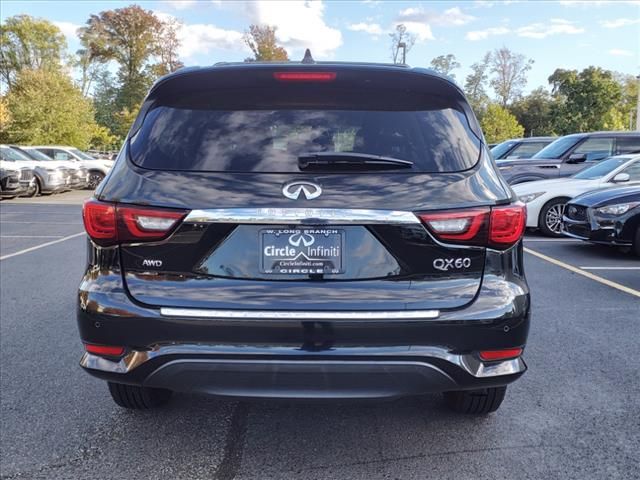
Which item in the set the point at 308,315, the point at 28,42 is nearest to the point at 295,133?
Result: the point at 308,315

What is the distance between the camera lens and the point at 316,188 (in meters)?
2.41

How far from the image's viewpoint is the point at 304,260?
2389 millimetres

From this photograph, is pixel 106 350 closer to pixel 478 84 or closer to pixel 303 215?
pixel 303 215

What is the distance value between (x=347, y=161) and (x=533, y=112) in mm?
71558

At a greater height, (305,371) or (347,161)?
(347,161)

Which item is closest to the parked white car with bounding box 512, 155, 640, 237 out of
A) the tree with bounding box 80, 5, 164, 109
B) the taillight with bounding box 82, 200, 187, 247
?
the taillight with bounding box 82, 200, 187, 247

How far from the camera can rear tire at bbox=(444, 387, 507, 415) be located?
3115 millimetres

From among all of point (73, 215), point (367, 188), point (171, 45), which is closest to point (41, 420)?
point (367, 188)

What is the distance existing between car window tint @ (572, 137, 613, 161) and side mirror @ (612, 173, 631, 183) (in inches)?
119

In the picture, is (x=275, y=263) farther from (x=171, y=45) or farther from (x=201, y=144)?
(x=171, y=45)

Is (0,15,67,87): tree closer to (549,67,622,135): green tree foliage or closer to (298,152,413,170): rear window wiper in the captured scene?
(549,67,622,135): green tree foliage

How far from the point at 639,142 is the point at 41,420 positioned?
13.2 meters

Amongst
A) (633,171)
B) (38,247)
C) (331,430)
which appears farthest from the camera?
(633,171)

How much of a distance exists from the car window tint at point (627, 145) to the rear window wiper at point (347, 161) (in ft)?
39.9
